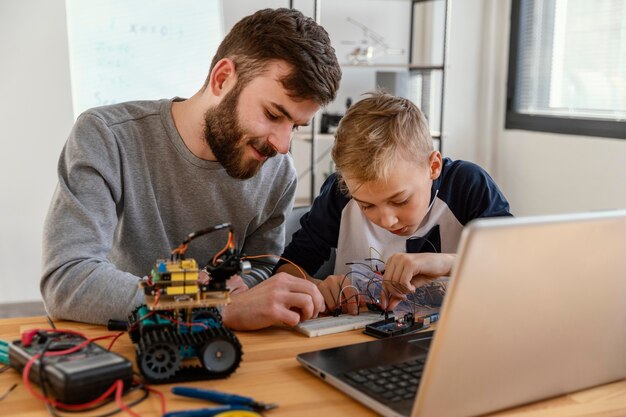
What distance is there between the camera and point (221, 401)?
2.68ft

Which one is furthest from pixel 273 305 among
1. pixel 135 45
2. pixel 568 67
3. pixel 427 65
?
pixel 568 67

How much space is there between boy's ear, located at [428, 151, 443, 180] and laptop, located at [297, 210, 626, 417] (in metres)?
0.64

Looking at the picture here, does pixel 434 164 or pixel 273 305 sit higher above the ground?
pixel 434 164

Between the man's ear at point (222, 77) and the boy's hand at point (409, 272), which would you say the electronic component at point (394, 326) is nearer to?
the boy's hand at point (409, 272)

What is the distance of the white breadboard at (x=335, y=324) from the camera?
112 cm

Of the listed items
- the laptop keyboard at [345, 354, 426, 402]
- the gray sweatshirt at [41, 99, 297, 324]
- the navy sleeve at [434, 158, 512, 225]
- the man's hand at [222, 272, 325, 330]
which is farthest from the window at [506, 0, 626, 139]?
the laptop keyboard at [345, 354, 426, 402]

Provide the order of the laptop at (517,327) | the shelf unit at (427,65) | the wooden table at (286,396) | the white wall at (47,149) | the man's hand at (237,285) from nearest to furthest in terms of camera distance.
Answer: the laptop at (517,327) < the wooden table at (286,396) < the man's hand at (237,285) < the white wall at (47,149) < the shelf unit at (427,65)

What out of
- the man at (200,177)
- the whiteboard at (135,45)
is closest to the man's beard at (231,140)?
the man at (200,177)

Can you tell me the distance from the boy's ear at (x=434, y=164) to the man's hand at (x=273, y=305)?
47cm

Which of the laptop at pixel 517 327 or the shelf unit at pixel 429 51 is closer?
the laptop at pixel 517 327

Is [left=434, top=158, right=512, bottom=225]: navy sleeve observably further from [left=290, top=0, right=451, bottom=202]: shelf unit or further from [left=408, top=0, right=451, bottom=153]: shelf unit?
[left=408, top=0, right=451, bottom=153]: shelf unit

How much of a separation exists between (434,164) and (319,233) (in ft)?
1.01

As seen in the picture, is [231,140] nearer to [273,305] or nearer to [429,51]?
[273,305]

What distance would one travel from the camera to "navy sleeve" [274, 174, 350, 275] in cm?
159
